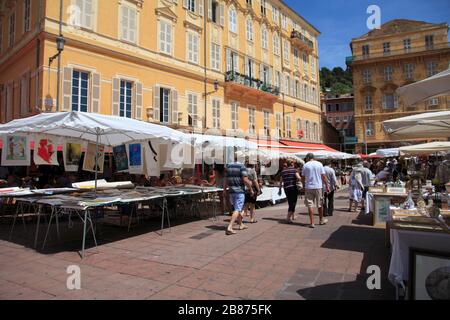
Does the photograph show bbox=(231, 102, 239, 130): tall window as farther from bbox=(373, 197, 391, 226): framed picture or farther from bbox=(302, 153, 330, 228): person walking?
bbox=(373, 197, 391, 226): framed picture

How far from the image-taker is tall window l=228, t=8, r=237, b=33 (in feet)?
68.5

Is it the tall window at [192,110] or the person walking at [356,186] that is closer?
the person walking at [356,186]

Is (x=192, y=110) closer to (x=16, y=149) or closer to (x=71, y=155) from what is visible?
(x=71, y=155)

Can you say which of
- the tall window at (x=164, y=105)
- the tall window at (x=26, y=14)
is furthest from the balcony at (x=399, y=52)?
the tall window at (x=26, y=14)

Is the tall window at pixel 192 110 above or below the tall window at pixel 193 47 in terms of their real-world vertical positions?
→ below

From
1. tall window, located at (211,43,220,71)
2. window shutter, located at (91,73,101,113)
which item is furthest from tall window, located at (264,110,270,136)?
window shutter, located at (91,73,101,113)

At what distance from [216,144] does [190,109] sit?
8.67 metres

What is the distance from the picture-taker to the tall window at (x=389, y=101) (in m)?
37.7

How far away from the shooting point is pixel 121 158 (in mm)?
8250

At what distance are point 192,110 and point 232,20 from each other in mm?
7786

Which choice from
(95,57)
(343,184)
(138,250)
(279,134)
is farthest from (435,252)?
(279,134)

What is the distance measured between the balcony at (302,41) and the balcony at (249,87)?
20.3ft

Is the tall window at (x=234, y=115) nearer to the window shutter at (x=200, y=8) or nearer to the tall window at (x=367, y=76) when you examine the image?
the window shutter at (x=200, y=8)

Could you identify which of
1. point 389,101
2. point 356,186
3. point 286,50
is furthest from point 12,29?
point 389,101
